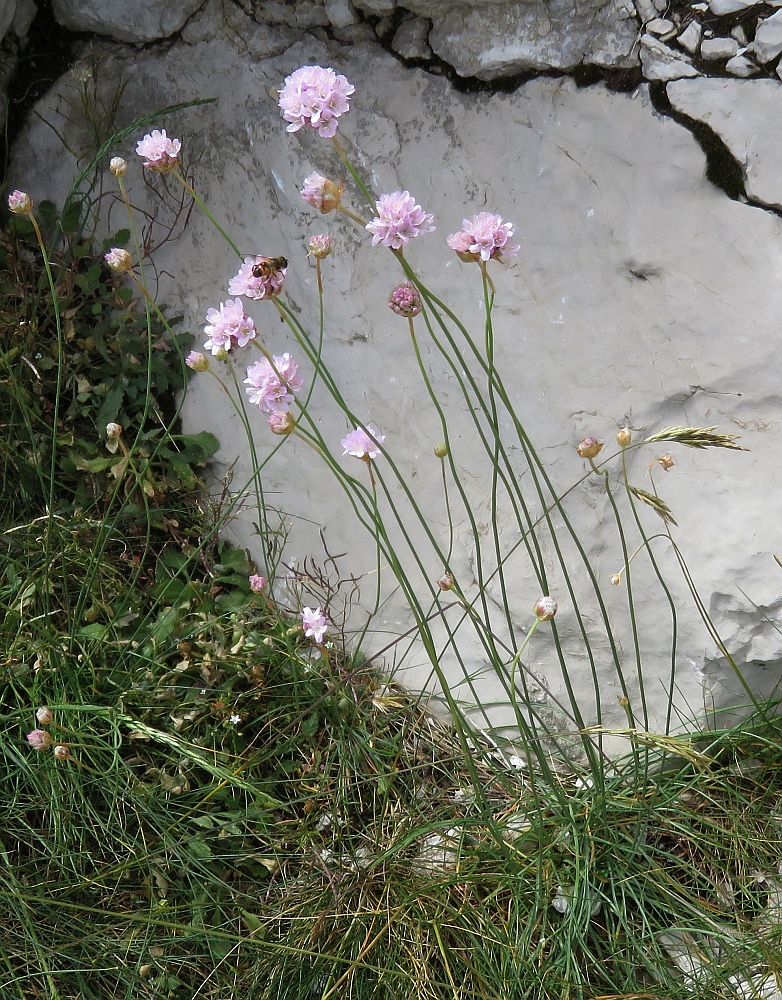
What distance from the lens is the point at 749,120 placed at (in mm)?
1661

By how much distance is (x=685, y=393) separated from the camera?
5.78ft

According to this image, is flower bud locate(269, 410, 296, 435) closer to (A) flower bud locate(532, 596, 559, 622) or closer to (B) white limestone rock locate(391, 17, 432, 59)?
(A) flower bud locate(532, 596, 559, 622)

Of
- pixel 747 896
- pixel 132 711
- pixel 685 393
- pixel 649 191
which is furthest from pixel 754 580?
pixel 132 711

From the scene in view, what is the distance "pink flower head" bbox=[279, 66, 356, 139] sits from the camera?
1211 millimetres

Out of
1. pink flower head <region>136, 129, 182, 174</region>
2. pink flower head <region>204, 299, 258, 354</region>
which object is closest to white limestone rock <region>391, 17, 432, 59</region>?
pink flower head <region>136, 129, 182, 174</region>

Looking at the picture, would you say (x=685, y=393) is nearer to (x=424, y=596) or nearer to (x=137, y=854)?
(x=424, y=596)

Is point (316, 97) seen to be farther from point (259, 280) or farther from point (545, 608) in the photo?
point (545, 608)

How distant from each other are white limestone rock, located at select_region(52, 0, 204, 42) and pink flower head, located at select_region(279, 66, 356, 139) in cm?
121

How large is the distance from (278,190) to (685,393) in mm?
1074

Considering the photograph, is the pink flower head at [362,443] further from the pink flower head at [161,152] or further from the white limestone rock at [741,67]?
the white limestone rock at [741,67]

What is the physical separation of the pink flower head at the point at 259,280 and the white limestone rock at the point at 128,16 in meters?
1.28

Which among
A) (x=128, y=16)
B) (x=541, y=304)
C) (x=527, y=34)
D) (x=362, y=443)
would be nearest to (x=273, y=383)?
(x=362, y=443)

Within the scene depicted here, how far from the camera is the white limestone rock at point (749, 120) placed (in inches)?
64.8

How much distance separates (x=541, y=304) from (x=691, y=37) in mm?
568
